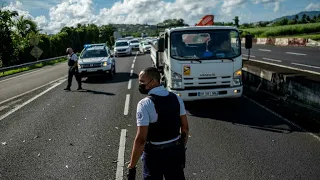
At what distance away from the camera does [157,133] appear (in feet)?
9.76

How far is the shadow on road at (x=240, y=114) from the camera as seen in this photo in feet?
23.2

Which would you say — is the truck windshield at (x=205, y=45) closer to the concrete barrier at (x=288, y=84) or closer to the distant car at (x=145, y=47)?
the concrete barrier at (x=288, y=84)

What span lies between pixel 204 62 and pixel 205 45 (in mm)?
640

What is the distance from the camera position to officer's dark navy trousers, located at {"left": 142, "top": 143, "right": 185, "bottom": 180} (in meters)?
3.02

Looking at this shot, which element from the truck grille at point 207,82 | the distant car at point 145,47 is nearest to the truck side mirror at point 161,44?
the truck grille at point 207,82

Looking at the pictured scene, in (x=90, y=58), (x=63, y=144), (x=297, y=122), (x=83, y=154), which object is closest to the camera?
(x=83, y=154)

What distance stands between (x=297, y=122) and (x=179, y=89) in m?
3.31

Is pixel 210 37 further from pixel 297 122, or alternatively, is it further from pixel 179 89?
pixel 297 122

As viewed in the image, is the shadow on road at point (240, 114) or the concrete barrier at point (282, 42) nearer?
the shadow on road at point (240, 114)

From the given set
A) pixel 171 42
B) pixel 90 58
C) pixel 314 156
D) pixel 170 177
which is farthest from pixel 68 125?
pixel 90 58

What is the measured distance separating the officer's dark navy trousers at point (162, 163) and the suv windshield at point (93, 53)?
14482 mm

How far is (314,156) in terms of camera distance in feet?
17.0

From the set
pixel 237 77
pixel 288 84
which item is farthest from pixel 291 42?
pixel 237 77

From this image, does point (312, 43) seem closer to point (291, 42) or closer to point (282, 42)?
point (291, 42)
